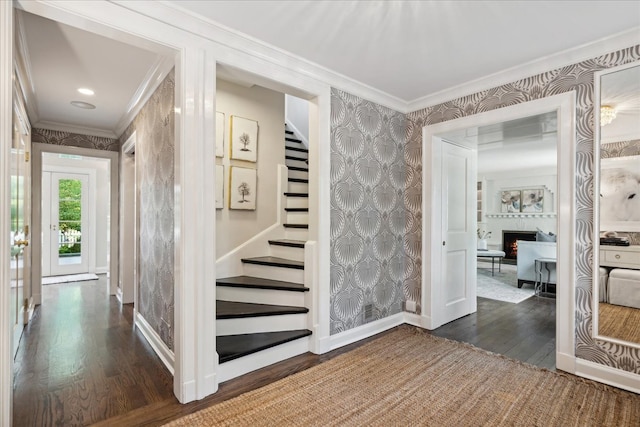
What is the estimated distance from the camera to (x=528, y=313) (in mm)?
3826

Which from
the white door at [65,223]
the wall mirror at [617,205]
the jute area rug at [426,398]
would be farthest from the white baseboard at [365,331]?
the white door at [65,223]

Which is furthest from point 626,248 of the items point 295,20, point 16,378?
point 16,378

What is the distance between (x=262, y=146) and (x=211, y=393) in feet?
7.87

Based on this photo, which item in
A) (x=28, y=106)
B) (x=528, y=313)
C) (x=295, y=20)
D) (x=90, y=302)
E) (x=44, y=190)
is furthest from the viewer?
(x=44, y=190)

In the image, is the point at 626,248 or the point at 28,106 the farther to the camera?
the point at 28,106

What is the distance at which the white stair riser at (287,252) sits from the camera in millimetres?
3048

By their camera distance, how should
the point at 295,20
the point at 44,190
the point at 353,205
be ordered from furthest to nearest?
the point at 44,190, the point at 353,205, the point at 295,20

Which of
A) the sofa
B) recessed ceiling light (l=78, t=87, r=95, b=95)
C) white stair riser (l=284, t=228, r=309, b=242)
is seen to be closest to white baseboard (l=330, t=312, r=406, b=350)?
white stair riser (l=284, t=228, r=309, b=242)

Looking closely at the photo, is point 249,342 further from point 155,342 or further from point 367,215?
point 367,215

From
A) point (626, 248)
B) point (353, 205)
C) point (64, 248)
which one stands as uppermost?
point (353, 205)

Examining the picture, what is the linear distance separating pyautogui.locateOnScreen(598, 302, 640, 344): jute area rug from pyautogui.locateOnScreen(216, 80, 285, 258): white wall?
292cm

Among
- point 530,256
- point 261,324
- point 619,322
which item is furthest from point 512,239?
point 261,324

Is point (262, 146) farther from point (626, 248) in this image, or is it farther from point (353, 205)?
→ point (626, 248)

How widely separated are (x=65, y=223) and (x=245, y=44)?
6.25 meters
